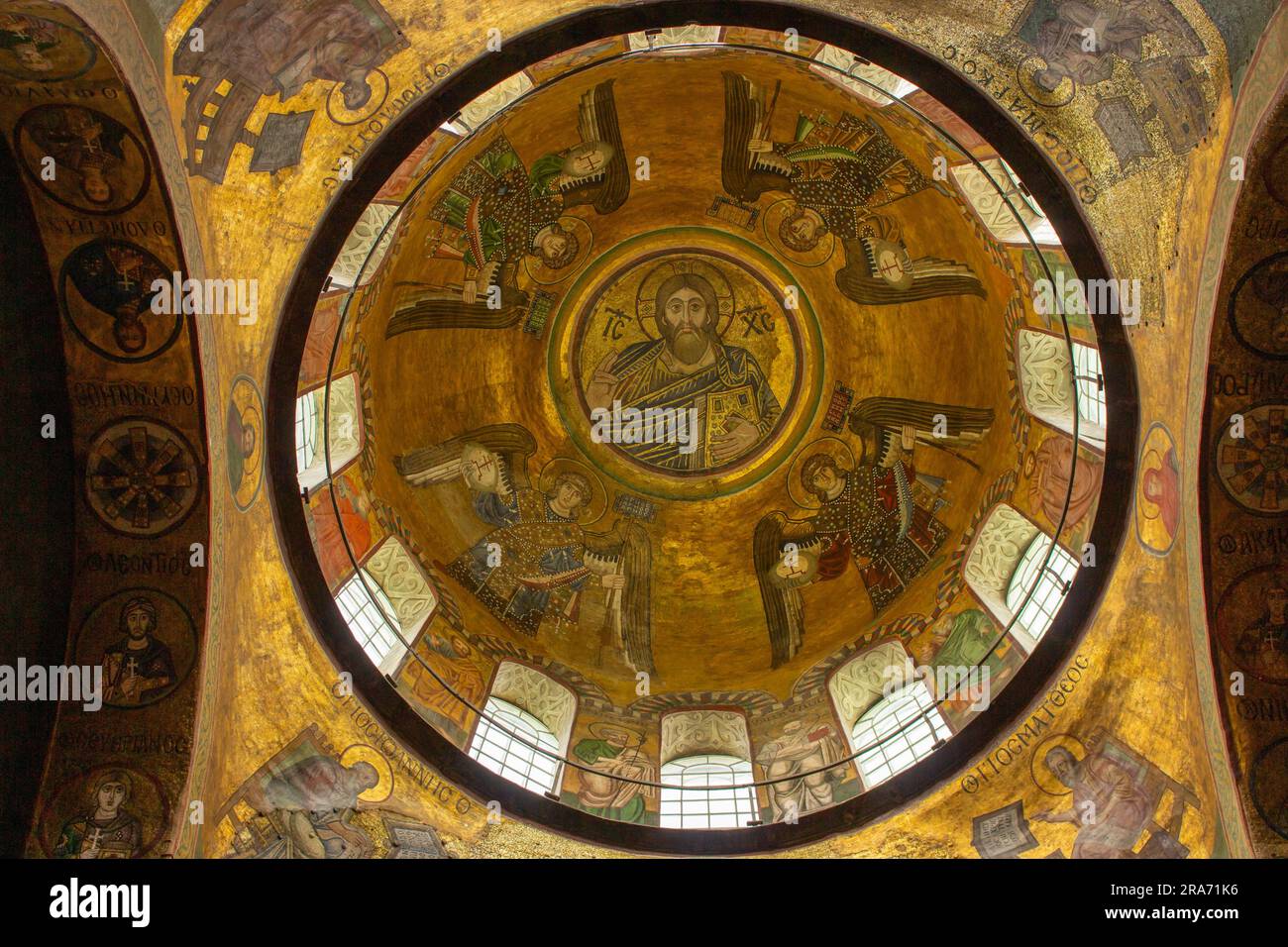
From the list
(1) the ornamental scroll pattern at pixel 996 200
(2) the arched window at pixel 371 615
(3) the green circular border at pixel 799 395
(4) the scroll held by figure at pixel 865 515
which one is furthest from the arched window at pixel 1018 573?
(2) the arched window at pixel 371 615

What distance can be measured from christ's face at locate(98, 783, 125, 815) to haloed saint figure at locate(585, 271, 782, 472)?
29.8 feet

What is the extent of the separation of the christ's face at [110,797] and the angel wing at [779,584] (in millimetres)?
8482

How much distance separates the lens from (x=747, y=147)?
16.2 m

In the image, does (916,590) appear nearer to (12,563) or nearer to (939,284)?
(939,284)

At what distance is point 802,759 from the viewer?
14.7 m

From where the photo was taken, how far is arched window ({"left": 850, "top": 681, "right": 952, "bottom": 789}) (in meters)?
13.9

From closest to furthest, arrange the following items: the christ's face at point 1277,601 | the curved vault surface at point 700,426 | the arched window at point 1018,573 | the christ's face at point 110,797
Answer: the christ's face at point 1277,601, the christ's face at point 110,797, the arched window at point 1018,573, the curved vault surface at point 700,426

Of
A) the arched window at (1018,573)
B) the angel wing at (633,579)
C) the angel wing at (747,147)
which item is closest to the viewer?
the arched window at (1018,573)

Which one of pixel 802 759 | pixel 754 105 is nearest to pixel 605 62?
pixel 754 105

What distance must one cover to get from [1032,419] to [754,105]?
5.49 m

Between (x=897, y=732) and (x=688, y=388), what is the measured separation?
259 inches

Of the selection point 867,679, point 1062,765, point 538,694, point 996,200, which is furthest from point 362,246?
point 1062,765

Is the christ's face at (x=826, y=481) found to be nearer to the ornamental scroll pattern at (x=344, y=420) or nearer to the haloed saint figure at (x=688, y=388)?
the haloed saint figure at (x=688, y=388)

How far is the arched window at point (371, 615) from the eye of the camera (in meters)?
13.7
